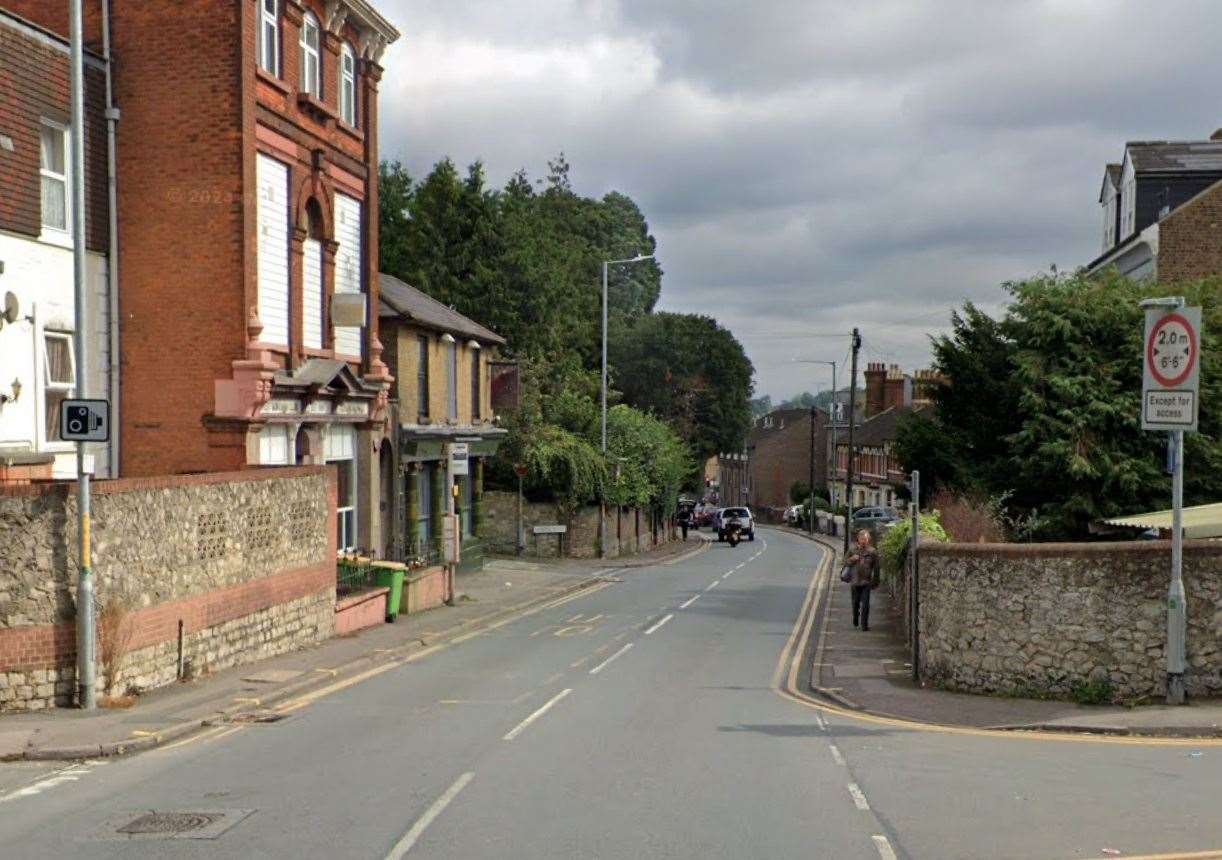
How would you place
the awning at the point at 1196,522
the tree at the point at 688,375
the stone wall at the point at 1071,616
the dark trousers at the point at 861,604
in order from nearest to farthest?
the stone wall at the point at 1071,616 → the awning at the point at 1196,522 → the dark trousers at the point at 861,604 → the tree at the point at 688,375

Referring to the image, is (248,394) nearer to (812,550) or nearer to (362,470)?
(362,470)

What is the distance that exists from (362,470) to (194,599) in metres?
12.2

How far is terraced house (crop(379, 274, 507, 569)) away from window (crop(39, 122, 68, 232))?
1204 cm

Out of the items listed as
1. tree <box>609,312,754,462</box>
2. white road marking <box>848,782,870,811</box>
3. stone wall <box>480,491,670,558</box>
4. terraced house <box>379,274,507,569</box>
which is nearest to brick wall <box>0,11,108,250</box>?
terraced house <box>379,274,507,569</box>

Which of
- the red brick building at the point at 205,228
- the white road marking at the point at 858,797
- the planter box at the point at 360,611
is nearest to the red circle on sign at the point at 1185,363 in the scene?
the white road marking at the point at 858,797

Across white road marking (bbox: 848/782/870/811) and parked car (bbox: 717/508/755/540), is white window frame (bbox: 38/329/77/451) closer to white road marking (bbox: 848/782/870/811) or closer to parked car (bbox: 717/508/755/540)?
white road marking (bbox: 848/782/870/811)

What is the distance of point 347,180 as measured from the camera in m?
28.3

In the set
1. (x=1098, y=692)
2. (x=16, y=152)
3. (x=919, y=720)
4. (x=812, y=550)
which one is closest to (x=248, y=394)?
(x=16, y=152)

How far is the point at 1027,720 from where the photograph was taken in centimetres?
1517

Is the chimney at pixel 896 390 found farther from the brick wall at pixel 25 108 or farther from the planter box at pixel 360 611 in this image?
the brick wall at pixel 25 108

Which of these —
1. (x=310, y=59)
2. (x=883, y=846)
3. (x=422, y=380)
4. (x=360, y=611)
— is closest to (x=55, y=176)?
(x=310, y=59)

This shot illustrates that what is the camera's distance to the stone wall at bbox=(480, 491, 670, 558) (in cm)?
4869

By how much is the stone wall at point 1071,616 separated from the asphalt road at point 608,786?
7.58 feet

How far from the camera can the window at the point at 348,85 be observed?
28359 mm
